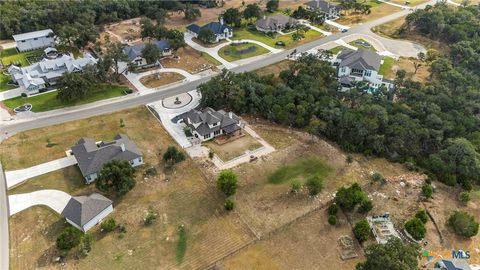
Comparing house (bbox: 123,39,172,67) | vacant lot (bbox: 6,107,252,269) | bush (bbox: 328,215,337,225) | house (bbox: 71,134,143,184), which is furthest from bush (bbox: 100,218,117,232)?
house (bbox: 123,39,172,67)

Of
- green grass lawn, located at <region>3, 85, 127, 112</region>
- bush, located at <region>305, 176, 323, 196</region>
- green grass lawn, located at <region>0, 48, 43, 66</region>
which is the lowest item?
bush, located at <region>305, 176, 323, 196</region>

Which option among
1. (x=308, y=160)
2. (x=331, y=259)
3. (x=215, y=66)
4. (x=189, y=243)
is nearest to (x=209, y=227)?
(x=189, y=243)

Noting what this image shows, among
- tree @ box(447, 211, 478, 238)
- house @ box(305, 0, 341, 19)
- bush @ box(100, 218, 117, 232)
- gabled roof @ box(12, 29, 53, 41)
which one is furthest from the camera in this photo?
house @ box(305, 0, 341, 19)

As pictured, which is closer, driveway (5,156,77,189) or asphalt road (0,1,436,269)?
asphalt road (0,1,436,269)

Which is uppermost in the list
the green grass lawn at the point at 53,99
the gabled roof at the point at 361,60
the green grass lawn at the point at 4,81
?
the gabled roof at the point at 361,60

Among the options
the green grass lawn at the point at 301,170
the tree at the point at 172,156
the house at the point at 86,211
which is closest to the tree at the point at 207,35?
the tree at the point at 172,156

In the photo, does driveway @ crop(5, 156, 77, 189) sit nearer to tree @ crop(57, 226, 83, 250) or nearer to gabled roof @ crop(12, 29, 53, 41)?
tree @ crop(57, 226, 83, 250)

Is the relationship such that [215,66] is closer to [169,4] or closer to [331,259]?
[169,4]

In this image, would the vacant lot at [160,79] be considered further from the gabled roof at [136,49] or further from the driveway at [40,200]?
the driveway at [40,200]
